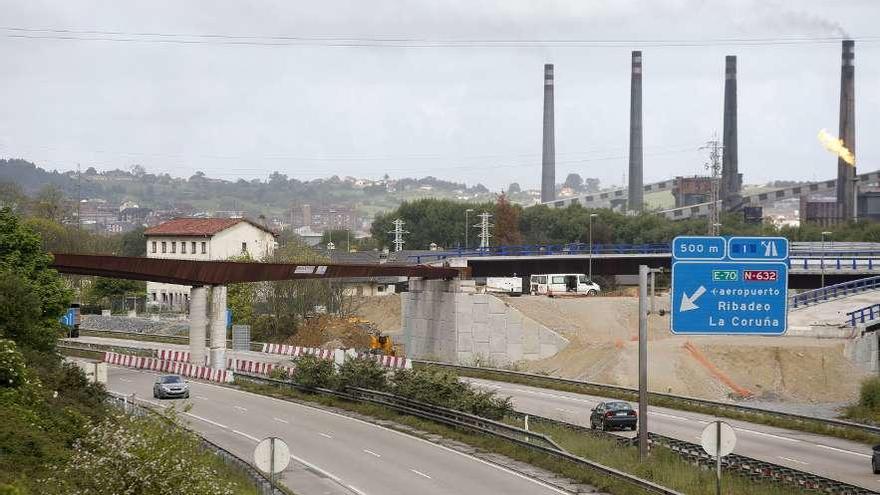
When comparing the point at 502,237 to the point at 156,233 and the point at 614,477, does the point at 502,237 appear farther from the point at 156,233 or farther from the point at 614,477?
the point at 614,477

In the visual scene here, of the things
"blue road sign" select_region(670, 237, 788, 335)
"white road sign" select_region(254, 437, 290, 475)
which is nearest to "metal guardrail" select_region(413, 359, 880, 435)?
"blue road sign" select_region(670, 237, 788, 335)

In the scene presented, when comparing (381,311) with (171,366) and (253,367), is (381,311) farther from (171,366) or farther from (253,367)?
(253,367)

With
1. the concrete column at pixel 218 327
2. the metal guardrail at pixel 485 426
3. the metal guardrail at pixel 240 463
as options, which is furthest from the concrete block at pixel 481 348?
the metal guardrail at pixel 240 463

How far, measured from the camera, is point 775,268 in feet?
116

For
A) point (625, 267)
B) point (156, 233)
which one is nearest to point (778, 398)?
point (625, 267)

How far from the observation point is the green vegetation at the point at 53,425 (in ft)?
78.0

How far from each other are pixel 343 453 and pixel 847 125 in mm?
126230

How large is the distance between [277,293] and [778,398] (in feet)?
180

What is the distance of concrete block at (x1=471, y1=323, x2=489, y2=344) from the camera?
83.7m

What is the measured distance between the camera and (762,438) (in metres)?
49.2

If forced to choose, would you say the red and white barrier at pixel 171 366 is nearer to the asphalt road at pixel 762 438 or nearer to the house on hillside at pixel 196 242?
the asphalt road at pixel 762 438

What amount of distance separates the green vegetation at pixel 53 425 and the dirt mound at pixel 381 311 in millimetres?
56181

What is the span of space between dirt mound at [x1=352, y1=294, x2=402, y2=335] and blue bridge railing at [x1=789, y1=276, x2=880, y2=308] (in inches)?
1732

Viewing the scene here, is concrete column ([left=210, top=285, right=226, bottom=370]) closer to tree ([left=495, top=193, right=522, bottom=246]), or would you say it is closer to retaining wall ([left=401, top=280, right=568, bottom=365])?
retaining wall ([left=401, top=280, right=568, bottom=365])
